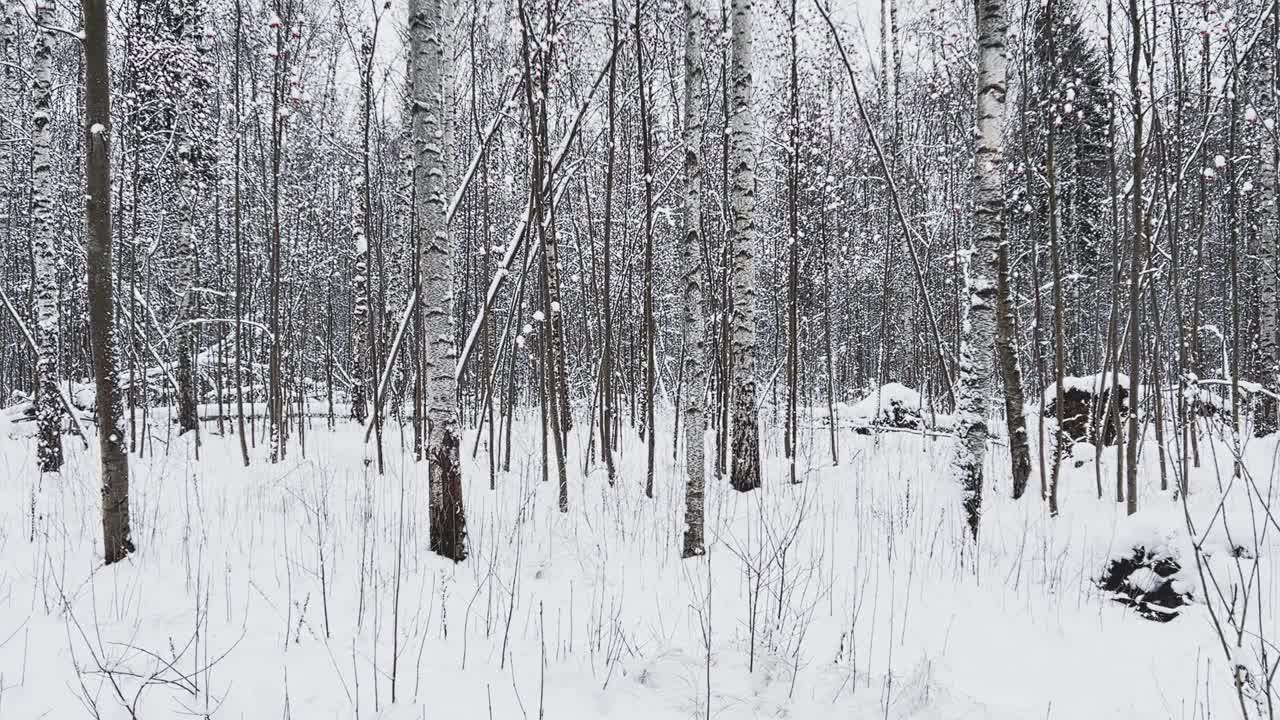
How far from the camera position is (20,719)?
2377 mm

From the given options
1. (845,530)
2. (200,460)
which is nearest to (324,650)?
(845,530)

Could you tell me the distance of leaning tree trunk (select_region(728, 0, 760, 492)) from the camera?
4.92 meters

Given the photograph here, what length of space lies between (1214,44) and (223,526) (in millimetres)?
10731

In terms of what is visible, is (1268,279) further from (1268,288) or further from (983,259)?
(983,259)

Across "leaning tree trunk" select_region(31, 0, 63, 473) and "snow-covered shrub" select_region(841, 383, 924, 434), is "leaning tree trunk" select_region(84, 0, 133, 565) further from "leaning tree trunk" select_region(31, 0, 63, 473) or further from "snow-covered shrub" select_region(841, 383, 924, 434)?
"snow-covered shrub" select_region(841, 383, 924, 434)

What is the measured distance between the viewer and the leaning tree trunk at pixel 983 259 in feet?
15.9

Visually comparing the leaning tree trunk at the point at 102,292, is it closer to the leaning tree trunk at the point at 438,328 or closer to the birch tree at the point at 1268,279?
the leaning tree trunk at the point at 438,328

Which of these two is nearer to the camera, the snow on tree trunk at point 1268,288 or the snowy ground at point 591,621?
the snowy ground at point 591,621

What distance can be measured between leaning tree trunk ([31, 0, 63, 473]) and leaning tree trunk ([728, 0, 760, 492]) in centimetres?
765

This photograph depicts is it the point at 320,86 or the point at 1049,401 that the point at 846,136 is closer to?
the point at 1049,401

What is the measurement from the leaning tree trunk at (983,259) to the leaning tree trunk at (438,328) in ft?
13.2

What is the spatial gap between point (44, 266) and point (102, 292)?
534 centimetres

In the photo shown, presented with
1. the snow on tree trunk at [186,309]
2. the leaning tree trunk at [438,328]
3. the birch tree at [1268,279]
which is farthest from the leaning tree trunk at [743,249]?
the snow on tree trunk at [186,309]

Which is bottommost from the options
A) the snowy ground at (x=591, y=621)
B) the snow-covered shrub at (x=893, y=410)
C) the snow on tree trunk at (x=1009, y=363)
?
the snowy ground at (x=591, y=621)
